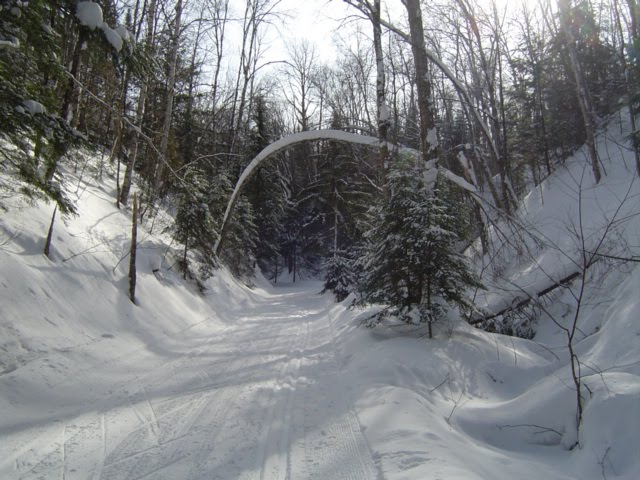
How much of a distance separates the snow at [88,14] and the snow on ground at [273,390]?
136 inches

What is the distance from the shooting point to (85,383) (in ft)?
14.7

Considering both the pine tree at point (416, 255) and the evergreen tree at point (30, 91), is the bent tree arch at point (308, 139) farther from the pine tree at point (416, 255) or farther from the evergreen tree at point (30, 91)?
the evergreen tree at point (30, 91)

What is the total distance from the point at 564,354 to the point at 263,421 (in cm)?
477

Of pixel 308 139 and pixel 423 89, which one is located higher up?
pixel 423 89

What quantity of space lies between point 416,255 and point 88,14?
531cm

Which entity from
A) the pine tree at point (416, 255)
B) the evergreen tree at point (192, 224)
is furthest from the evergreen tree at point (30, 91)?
the evergreen tree at point (192, 224)

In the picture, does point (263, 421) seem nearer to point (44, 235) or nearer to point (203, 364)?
point (203, 364)

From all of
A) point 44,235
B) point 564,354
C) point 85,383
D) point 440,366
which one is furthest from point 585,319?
point 44,235

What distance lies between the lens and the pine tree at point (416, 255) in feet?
20.3

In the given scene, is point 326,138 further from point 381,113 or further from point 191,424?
point 191,424

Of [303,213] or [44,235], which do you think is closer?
[44,235]

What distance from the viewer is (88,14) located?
12.7 feet

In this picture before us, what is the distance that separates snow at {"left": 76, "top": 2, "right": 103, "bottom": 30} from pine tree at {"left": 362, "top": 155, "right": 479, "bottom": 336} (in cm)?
489

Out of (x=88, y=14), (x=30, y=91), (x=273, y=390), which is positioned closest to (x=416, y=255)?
(x=273, y=390)
